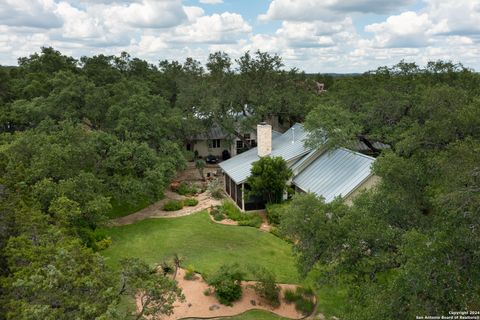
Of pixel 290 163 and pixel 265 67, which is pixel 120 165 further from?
pixel 265 67

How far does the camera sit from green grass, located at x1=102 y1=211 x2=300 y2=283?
18197 mm

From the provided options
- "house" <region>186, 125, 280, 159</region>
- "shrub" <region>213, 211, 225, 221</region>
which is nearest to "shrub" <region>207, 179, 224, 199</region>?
"shrub" <region>213, 211, 225, 221</region>

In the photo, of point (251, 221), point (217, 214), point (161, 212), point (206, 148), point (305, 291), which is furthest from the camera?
point (206, 148)

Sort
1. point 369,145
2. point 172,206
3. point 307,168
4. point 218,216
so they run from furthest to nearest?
point 369,145
point 172,206
point 307,168
point 218,216

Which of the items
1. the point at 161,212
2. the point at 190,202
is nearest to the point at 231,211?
the point at 190,202

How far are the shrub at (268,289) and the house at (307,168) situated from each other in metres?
6.12

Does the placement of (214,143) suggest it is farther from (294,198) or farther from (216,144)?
(294,198)

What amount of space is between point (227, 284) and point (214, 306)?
0.97 m

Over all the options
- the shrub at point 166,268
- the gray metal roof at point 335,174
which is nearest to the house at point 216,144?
the gray metal roof at point 335,174

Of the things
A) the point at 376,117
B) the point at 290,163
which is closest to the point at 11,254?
the point at 290,163

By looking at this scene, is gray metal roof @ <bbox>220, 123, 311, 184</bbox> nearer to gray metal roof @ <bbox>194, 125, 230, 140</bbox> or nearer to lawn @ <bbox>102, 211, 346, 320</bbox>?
lawn @ <bbox>102, 211, 346, 320</bbox>

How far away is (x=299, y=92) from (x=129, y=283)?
29.6m

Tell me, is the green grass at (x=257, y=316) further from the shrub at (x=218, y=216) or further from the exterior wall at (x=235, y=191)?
the exterior wall at (x=235, y=191)

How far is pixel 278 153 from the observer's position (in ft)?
90.0
